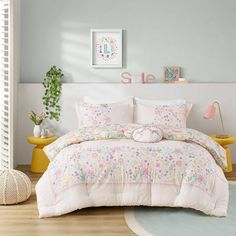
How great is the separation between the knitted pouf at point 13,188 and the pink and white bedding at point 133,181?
284 millimetres

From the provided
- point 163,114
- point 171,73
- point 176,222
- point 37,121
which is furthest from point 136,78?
point 176,222

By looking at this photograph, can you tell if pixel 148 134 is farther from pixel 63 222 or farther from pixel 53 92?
pixel 53 92

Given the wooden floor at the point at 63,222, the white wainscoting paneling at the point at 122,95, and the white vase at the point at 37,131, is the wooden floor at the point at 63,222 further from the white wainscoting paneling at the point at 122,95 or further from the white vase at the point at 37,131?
the white wainscoting paneling at the point at 122,95

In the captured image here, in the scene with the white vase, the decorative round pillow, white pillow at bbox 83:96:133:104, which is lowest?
the white vase

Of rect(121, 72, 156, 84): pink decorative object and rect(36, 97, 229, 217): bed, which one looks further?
rect(121, 72, 156, 84): pink decorative object

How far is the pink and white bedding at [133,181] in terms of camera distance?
4.55 m

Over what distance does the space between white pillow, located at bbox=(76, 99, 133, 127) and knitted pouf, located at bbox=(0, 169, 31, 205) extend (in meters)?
1.32

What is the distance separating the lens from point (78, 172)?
4629 millimetres

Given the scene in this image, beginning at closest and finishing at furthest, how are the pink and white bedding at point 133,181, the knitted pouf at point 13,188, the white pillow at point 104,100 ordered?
the pink and white bedding at point 133,181
the knitted pouf at point 13,188
the white pillow at point 104,100

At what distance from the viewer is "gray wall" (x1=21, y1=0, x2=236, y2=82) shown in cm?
658

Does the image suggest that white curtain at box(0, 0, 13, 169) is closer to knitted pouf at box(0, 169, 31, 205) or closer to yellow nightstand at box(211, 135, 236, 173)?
knitted pouf at box(0, 169, 31, 205)

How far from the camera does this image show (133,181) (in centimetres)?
462

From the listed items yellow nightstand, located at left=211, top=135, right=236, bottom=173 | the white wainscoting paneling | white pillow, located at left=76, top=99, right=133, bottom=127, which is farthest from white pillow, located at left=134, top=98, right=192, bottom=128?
yellow nightstand, located at left=211, top=135, right=236, bottom=173

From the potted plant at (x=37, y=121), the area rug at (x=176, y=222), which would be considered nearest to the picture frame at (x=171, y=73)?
the potted plant at (x=37, y=121)
